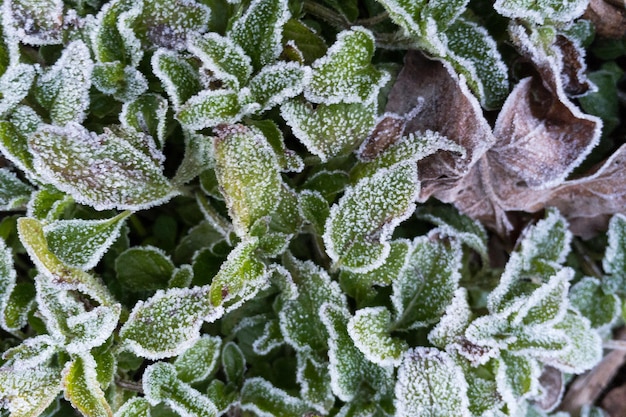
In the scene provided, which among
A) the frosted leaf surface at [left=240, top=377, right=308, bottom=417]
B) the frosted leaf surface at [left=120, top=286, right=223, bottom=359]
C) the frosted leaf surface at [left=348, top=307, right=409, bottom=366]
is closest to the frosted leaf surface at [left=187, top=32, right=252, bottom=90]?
the frosted leaf surface at [left=120, top=286, right=223, bottom=359]

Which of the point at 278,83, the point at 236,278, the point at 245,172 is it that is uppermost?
the point at 278,83

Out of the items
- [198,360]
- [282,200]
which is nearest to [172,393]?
[198,360]

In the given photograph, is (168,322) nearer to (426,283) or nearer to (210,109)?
(210,109)

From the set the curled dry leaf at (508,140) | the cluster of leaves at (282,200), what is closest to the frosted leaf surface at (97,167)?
the cluster of leaves at (282,200)

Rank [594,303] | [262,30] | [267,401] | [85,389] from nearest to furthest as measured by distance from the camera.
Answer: [85,389] < [262,30] < [267,401] < [594,303]

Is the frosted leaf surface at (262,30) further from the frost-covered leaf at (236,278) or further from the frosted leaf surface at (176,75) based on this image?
the frost-covered leaf at (236,278)

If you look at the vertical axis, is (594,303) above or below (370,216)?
below
